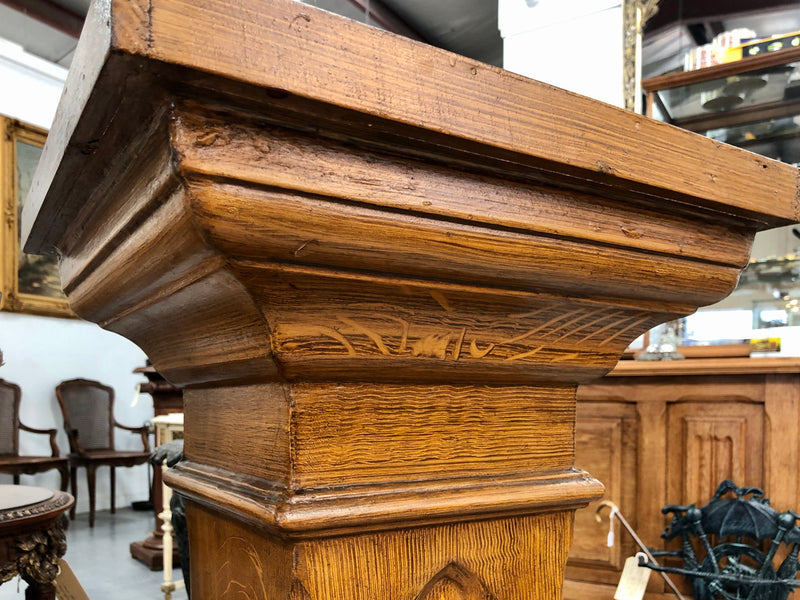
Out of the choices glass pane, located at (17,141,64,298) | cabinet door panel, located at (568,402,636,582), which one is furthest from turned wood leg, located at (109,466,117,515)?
cabinet door panel, located at (568,402,636,582)

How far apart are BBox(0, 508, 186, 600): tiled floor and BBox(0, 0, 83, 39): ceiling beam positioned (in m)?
3.19

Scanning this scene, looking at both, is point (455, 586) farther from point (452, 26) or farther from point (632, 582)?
point (452, 26)

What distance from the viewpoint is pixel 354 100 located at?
0.26 m

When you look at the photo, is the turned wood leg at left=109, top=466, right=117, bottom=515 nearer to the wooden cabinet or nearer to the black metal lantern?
the wooden cabinet

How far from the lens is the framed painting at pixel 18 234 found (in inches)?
177

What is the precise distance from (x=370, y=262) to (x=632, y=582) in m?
1.68

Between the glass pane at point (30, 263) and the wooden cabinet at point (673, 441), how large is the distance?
4.04m

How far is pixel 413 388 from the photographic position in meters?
0.36

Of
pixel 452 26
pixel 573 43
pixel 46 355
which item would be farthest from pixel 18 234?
pixel 573 43

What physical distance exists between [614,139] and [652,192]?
43mm

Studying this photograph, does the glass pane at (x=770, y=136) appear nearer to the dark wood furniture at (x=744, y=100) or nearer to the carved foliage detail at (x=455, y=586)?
the dark wood furniture at (x=744, y=100)

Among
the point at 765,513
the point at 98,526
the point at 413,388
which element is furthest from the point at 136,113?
the point at 98,526

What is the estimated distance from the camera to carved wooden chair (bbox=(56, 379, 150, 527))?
Answer: 14.4ft

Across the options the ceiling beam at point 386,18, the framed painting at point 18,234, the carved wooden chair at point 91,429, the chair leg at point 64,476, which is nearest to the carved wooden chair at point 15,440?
the chair leg at point 64,476
